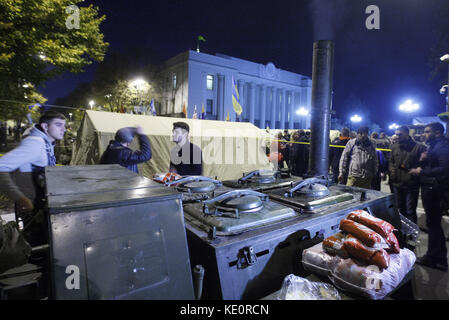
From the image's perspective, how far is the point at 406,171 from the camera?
5.17 metres

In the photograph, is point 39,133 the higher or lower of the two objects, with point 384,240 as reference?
higher

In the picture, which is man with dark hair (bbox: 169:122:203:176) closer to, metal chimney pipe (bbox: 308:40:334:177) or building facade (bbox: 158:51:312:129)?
metal chimney pipe (bbox: 308:40:334:177)

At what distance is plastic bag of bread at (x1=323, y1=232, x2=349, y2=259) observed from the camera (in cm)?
192

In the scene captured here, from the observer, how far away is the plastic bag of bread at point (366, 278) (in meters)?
1.71

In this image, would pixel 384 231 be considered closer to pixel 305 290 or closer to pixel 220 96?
pixel 305 290

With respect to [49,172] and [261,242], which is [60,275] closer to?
[261,242]

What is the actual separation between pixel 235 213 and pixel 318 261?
→ 74 cm

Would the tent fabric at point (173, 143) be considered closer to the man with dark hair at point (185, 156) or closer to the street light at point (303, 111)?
the man with dark hair at point (185, 156)

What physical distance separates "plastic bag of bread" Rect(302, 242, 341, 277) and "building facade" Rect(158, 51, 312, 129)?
124ft

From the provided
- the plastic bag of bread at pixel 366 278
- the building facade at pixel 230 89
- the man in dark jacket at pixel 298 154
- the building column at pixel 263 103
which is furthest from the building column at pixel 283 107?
the plastic bag of bread at pixel 366 278

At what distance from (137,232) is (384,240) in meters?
1.84

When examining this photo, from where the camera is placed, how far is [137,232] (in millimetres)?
1425

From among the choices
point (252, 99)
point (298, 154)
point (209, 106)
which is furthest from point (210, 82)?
point (298, 154)
